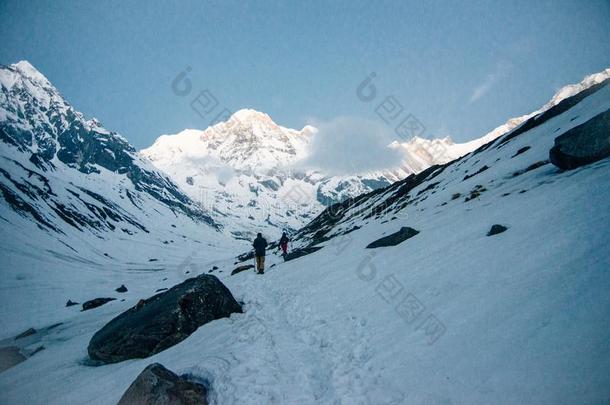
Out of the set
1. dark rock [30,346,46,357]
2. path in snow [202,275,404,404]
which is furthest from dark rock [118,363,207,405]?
dark rock [30,346,46,357]

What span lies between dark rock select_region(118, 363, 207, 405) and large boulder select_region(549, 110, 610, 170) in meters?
17.1

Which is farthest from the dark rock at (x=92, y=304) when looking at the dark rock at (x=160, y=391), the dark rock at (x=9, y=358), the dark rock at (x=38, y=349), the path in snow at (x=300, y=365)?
the dark rock at (x=160, y=391)

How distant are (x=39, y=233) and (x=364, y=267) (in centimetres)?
9096

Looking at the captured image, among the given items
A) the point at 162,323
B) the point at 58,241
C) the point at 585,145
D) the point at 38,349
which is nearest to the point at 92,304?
the point at 38,349

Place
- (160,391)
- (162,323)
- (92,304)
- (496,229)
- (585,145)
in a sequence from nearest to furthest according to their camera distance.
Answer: (160,391)
(162,323)
(496,229)
(585,145)
(92,304)

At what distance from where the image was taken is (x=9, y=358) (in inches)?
508

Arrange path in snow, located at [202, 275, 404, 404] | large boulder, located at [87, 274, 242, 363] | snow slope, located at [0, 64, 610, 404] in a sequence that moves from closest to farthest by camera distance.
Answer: snow slope, located at [0, 64, 610, 404] → path in snow, located at [202, 275, 404, 404] → large boulder, located at [87, 274, 242, 363]

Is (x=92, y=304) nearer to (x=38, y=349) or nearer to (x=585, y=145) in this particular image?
(x=38, y=349)

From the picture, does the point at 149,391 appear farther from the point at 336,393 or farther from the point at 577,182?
the point at 577,182

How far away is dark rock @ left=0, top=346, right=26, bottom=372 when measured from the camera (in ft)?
39.9

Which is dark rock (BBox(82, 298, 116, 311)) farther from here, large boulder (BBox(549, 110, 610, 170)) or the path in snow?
large boulder (BBox(549, 110, 610, 170))

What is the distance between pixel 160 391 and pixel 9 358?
12454 mm

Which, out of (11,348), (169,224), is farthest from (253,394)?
(169,224)

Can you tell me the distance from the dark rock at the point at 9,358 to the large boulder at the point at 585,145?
25.1 metres
